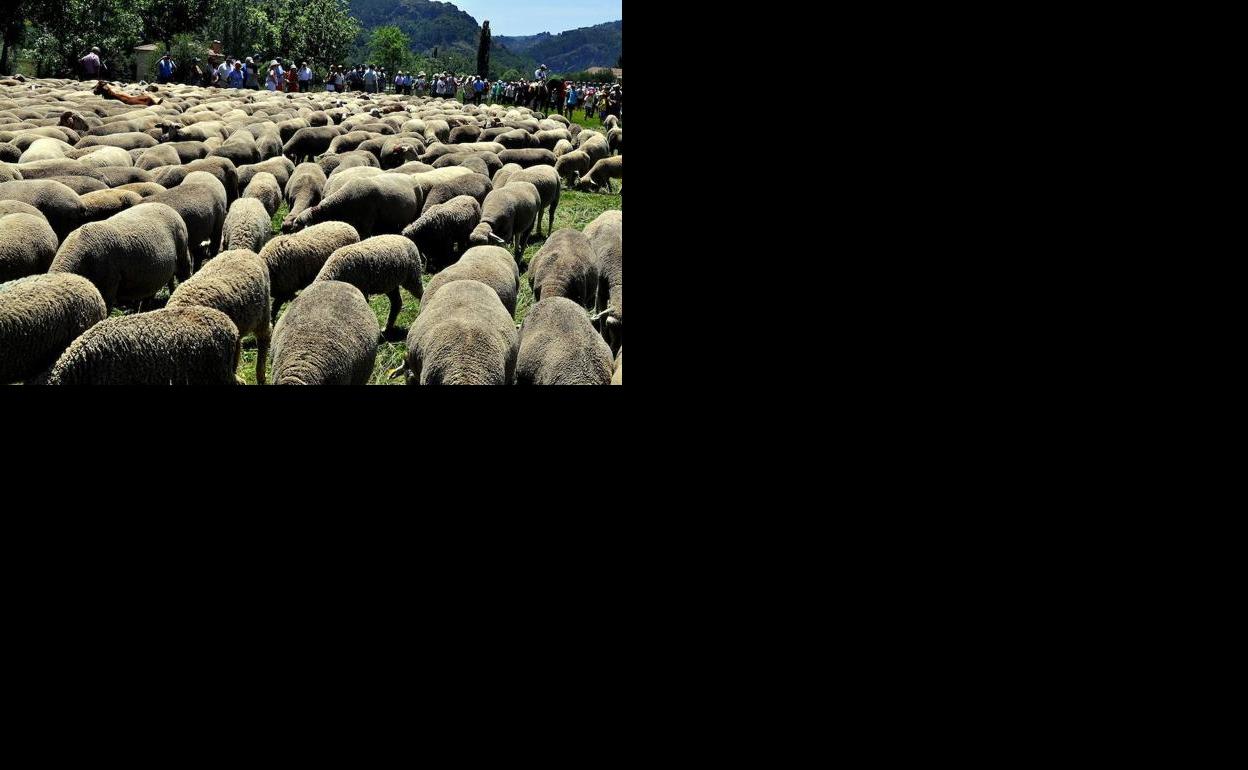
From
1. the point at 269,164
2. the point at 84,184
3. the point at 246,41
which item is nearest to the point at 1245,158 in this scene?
the point at 84,184

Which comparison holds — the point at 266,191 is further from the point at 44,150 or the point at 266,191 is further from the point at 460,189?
the point at 44,150

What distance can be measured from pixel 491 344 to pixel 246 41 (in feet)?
239

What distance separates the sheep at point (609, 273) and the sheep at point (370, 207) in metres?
2.99

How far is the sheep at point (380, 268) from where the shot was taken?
25.2ft

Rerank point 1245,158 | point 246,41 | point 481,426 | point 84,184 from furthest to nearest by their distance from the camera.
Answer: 1. point 246,41
2. point 84,184
3. point 481,426
4. point 1245,158

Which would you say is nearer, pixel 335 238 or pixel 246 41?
pixel 335 238

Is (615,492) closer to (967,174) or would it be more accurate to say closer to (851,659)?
(851,659)

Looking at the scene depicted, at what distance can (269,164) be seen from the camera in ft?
42.4

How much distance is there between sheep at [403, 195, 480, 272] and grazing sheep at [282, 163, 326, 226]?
1.77m

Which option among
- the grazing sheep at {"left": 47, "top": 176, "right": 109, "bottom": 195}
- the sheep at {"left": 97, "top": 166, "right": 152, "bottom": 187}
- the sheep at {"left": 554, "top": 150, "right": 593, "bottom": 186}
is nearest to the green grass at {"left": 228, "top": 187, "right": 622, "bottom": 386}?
the sheep at {"left": 97, "top": 166, "right": 152, "bottom": 187}

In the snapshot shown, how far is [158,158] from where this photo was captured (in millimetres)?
12352

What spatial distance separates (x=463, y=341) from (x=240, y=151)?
1063 centimetres

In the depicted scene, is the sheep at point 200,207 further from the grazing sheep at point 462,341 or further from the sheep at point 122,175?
the grazing sheep at point 462,341

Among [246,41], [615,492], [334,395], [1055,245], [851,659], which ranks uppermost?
[246,41]
